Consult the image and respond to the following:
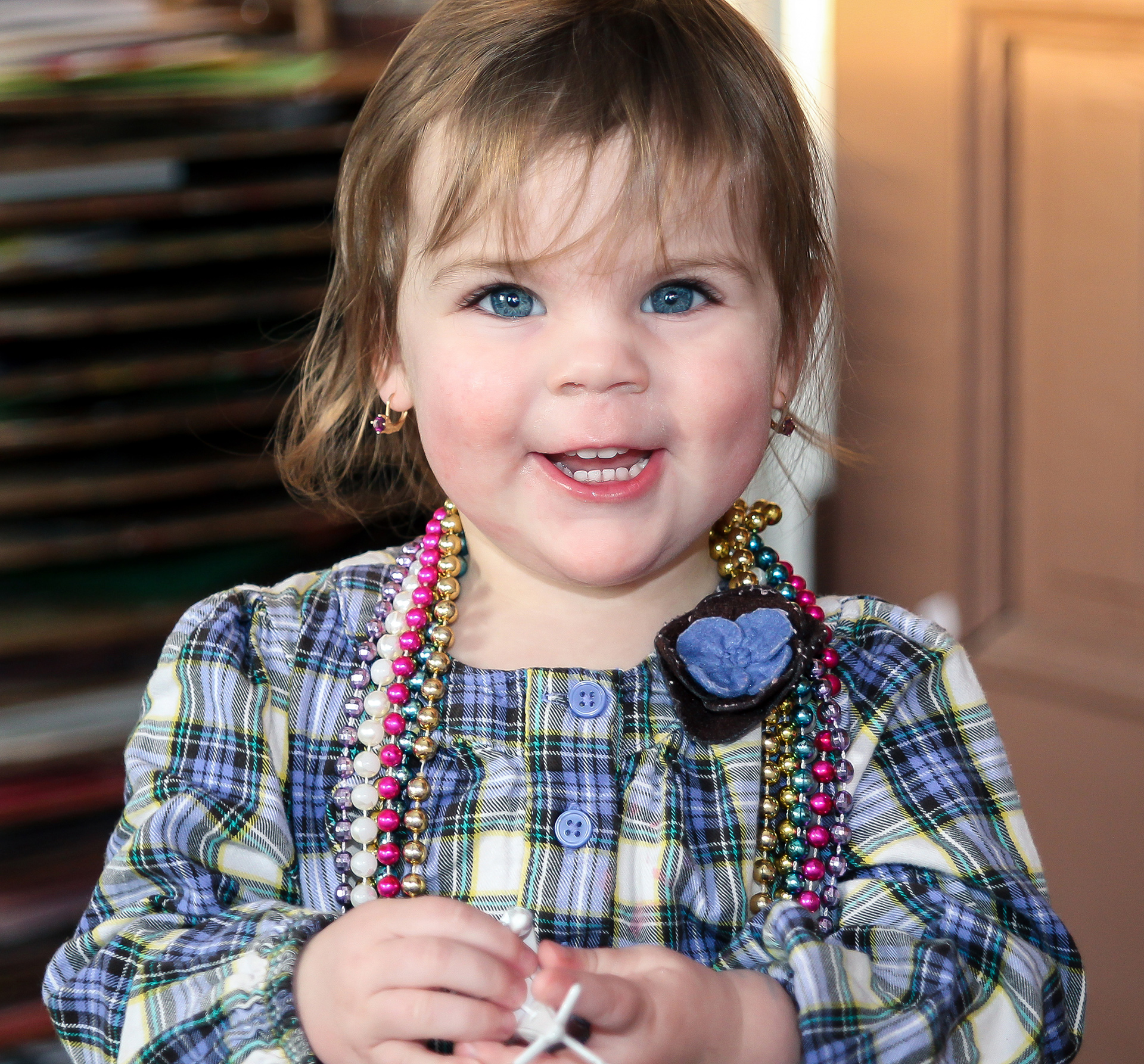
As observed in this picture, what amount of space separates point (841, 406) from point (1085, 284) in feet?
0.99

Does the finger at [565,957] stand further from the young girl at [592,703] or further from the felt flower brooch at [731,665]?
the felt flower brooch at [731,665]

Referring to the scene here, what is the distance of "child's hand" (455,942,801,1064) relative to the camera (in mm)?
615

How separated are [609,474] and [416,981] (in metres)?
0.29

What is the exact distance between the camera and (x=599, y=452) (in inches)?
29.3

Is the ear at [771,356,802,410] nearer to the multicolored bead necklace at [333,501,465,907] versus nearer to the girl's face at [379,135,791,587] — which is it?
the girl's face at [379,135,791,587]

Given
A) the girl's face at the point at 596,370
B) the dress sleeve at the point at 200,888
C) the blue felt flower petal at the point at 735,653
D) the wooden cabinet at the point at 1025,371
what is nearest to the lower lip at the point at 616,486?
the girl's face at the point at 596,370

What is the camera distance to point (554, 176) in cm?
71

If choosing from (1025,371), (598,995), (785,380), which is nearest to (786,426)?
(785,380)

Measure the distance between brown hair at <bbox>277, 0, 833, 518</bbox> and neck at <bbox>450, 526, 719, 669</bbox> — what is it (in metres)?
0.17

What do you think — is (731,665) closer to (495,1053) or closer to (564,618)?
(564,618)

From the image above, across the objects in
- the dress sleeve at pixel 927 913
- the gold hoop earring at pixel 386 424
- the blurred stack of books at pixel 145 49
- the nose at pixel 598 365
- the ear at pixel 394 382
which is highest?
the blurred stack of books at pixel 145 49

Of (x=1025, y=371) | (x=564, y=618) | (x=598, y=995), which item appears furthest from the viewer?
(x=1025, y=371)

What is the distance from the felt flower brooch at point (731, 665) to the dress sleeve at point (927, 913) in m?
0.06

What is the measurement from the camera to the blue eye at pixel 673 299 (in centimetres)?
74
